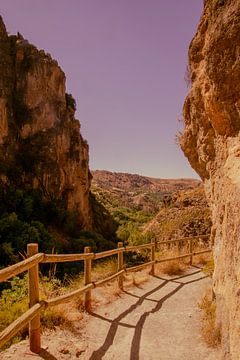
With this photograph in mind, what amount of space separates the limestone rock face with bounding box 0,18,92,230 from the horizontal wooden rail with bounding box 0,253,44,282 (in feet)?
87.8

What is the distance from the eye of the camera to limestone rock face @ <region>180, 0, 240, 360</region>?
3.62m

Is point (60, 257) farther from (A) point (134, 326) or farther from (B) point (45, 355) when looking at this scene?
(A) point (134, 326)

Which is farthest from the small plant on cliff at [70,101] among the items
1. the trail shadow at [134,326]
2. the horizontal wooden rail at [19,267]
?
the horizontal wooden rail at [19,267]

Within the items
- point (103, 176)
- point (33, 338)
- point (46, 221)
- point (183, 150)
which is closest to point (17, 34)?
point (46, 221)

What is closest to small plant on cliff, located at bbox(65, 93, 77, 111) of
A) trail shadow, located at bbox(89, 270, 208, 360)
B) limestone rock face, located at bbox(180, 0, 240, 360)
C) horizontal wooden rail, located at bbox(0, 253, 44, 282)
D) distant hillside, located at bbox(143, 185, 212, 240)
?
distant hillside, located at bbox(143, 185, 212, 240)

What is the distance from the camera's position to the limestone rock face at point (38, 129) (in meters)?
31.7

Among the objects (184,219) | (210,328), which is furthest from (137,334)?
(184,219)

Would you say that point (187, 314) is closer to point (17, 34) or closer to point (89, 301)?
point (89, 301)

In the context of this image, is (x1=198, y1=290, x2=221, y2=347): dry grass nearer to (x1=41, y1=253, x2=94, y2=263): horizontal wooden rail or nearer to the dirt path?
the dirt path

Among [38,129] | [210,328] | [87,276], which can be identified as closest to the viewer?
[210,328]

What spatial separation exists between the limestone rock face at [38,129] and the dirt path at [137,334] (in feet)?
80.8

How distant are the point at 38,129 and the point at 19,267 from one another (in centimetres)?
3115

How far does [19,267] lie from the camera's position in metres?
3.93

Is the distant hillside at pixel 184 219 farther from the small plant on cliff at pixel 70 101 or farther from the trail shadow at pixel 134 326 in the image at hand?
the small plant on cliff at pixel 70 101
